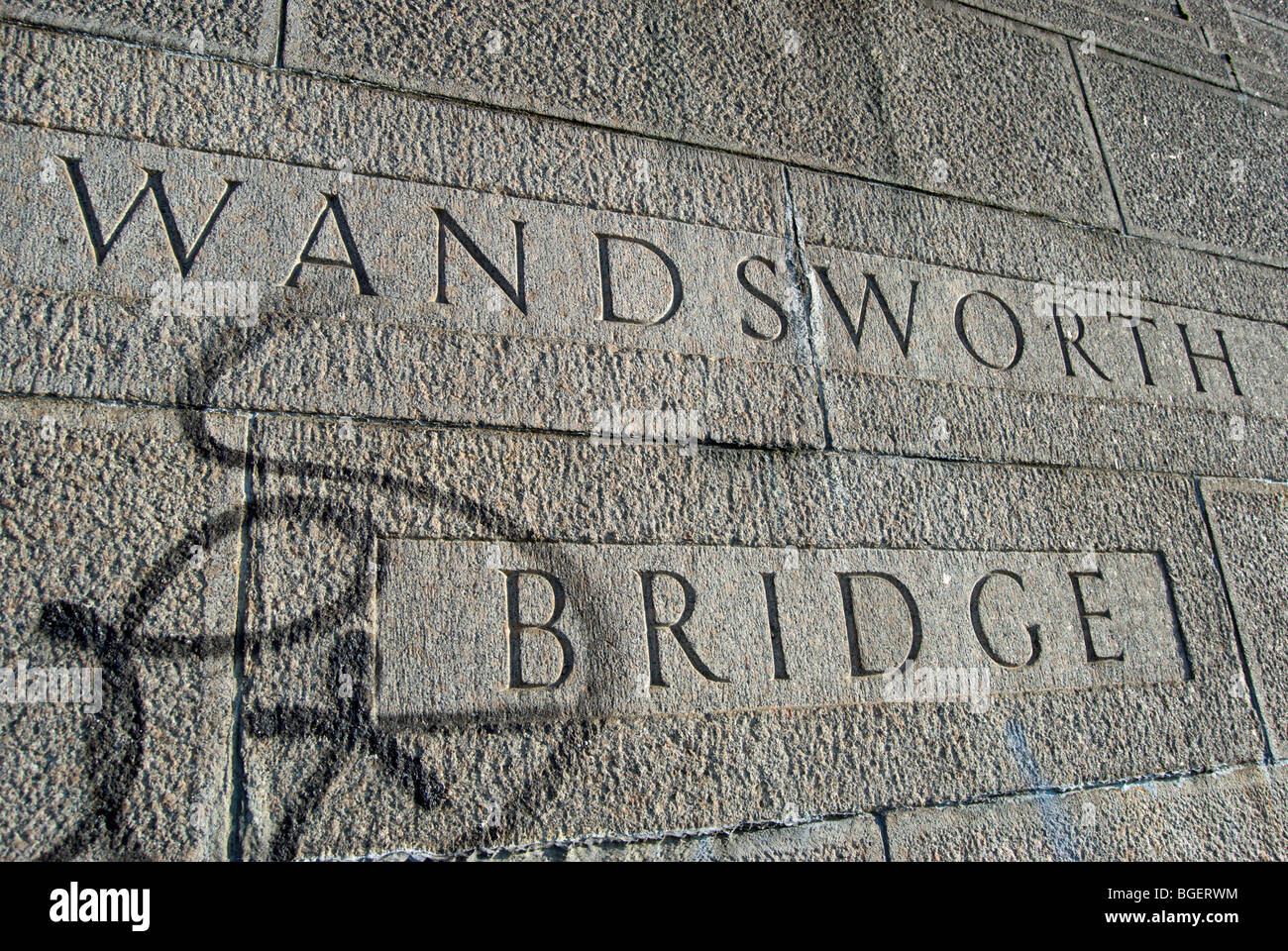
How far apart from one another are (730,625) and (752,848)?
1.60 feet

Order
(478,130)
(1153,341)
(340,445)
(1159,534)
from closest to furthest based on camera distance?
(340,445), (478,130), (1159,534), (1153,341)

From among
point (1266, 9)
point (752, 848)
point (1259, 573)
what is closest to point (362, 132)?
point (752, 848)

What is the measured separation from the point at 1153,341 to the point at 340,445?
2.60m

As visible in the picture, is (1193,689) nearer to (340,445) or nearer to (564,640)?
(564,640)

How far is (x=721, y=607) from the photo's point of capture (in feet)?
7.13

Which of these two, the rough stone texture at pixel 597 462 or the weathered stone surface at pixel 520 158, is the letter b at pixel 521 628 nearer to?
the rough stone texture at pixel 597 462

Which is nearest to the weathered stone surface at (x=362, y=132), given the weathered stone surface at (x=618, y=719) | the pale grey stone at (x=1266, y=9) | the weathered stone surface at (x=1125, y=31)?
the weathered stone surface at (x=618, y=719)

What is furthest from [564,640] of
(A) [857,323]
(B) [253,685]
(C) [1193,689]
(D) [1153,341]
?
(D) [1153,341]

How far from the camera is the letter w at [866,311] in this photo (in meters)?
2.61

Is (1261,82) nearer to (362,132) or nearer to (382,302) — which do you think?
(362,132)

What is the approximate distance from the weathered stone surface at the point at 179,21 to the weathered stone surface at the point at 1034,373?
60.9 inches

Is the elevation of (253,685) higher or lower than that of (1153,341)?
lower

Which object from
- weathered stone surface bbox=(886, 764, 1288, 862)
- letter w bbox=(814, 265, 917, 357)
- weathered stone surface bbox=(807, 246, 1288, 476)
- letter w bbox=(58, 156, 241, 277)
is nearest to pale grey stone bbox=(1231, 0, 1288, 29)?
weathered stone surface bbox=(807, 246, 1288, 476)

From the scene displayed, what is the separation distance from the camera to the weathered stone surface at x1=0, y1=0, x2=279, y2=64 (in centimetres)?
212
